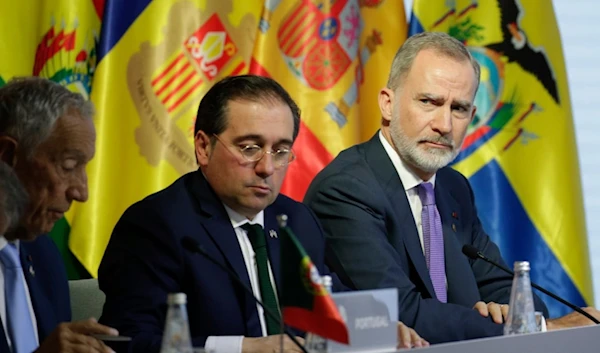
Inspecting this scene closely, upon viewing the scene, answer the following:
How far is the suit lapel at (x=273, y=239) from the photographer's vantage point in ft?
10.2

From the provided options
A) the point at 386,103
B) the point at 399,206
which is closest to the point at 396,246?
the point at 399,206

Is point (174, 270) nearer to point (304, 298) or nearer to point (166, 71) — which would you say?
point (304, 298)

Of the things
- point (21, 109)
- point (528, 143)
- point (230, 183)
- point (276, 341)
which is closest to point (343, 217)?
point (230, 183)

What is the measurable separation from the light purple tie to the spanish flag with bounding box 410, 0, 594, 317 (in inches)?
45.5

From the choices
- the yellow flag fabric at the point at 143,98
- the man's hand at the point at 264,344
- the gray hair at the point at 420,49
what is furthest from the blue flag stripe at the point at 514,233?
the man's hand at the point at 264,344

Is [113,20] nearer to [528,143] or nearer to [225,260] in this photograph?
[225,260]

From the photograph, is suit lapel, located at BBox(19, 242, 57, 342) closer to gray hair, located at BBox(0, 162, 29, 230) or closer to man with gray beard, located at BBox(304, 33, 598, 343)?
gray hair, located at BBox(0, 162, 29, 230)

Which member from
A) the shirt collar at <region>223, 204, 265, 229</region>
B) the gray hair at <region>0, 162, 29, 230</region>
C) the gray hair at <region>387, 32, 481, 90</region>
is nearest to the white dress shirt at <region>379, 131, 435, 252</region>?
the gray hair at <region>387, 32, 481, 90</region>

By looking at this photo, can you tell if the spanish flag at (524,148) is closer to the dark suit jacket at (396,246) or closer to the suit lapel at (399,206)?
the dark suit jacket at (396,246)

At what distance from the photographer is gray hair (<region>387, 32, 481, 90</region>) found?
386 cm

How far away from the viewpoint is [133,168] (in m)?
4.35

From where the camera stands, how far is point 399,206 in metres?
3.72

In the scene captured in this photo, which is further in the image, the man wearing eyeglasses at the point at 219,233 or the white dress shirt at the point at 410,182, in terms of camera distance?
the white dress shirt at the point at 410,182

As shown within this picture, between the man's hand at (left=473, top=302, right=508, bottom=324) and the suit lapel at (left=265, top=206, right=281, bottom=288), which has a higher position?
the suit lapel at (left=265, top=206, right=281, bottom=288)
